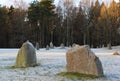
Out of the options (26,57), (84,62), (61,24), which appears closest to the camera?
(84,62)

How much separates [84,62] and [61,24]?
6201cm

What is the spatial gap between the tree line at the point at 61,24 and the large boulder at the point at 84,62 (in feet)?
171

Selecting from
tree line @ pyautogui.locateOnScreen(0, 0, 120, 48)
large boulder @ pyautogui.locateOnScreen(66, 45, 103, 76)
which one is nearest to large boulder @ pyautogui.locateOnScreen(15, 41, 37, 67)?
large boulder @ pyautogui.locateOnScreen(66, 45, 103, 76)

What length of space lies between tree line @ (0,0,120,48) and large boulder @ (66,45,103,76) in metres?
52.1

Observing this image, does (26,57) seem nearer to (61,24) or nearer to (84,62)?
(84,62)

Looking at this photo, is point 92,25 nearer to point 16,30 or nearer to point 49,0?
point 49,0

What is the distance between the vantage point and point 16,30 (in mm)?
68062

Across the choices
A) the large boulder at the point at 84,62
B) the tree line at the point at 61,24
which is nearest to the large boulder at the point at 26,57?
the large boulder at the point at 84,62

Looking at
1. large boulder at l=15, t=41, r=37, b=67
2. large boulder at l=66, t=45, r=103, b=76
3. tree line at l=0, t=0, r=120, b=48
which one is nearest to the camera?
large boulder at l=66, t=45, r=103, b=76

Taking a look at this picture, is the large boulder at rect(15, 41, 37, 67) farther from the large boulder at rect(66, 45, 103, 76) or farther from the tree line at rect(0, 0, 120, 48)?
the tree line at rect(0, 0, 120, 48)

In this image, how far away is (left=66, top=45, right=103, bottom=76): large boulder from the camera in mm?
11492

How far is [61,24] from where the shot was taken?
7350cm

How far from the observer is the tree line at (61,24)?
64750 millimetres

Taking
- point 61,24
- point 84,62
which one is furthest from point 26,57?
point 61,24
